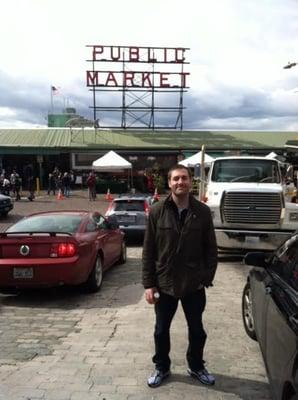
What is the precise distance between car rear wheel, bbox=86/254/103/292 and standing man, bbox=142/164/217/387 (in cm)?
410

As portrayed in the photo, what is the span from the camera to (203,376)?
468 cm

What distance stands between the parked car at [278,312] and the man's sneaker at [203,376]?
53 centimetres

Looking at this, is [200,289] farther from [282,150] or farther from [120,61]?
[120,61]

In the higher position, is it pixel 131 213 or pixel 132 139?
pixel 132 139

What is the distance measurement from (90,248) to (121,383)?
4030 millimetres

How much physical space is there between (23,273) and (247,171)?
6.80 metres

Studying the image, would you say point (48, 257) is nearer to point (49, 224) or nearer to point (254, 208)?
point (49, 224)

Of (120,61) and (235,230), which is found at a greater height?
(120,61)

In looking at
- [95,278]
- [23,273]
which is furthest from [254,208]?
[23,273]

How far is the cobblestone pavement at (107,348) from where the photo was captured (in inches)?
181

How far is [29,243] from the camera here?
8.12m

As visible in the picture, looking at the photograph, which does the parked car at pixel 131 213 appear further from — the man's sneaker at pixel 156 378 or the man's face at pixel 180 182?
the man's face at pixel 180 182

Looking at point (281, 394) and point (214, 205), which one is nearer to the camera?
point (281, 394)

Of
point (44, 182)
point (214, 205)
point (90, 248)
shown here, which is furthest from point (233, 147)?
point (90, 248)
